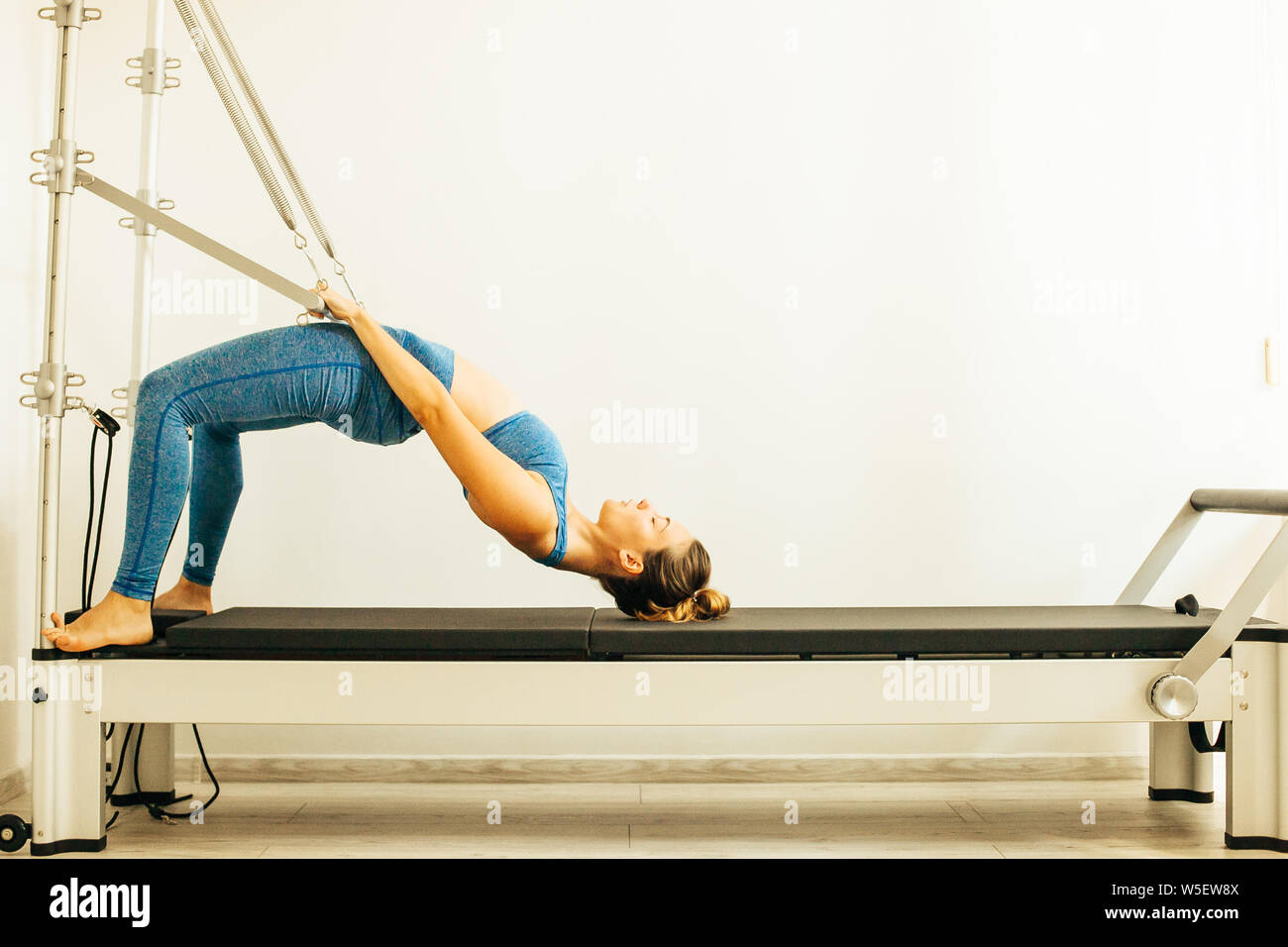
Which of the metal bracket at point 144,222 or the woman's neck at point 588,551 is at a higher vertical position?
the metal bracket at point 144,222

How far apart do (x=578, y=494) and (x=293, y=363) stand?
0.94 m

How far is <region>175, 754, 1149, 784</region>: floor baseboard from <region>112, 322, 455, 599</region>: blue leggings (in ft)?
2.98

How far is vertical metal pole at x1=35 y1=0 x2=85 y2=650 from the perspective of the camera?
1.99 meters

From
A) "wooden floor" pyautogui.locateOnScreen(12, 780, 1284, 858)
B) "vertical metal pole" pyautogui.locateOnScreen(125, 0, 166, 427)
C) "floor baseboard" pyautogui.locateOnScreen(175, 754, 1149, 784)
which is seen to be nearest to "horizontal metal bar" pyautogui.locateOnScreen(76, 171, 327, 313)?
"vertical metal pole" pyautogui.locateOnScreen(125, 0, 166, 427)

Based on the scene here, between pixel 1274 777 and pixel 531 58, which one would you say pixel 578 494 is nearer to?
pixel 531 58

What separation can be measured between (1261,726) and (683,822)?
115 cm

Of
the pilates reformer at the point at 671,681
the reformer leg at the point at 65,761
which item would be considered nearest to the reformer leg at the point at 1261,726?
the pilates reformer at the point at 671,681

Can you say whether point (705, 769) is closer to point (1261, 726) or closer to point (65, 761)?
point (1261, 726)

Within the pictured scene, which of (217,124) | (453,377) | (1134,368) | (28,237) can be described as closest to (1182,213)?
(1134,368)

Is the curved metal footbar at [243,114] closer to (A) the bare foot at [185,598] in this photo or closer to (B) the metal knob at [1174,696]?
(A) the bare foot at [185,598]

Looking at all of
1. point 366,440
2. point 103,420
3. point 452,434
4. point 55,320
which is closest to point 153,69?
point 55,320

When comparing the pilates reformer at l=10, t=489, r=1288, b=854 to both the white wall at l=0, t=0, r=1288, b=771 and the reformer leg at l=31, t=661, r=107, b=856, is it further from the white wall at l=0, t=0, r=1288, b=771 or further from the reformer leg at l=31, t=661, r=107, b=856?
the white wall at l=0, t=0, r=1288, b=771

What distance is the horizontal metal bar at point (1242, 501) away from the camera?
2.13 m

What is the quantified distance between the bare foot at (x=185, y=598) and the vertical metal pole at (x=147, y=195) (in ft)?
1.24
